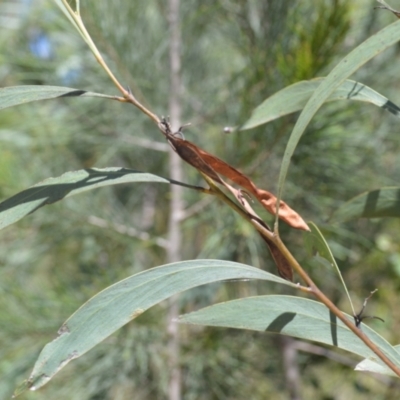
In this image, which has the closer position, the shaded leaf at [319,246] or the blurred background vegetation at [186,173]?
the shaded leaf at [319,246]

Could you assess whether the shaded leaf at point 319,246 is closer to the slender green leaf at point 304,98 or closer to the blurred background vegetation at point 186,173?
the slender green leaf at point 304,98

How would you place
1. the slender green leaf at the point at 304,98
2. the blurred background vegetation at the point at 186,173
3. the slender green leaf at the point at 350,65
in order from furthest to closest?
1. the blurred background vegetation at the point at 186,173
2. the slender green leaf at the point at 304,98
3. the slender green leaf at the point at 350,65

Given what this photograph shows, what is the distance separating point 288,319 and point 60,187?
→ 197mm

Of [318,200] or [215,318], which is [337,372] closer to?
[318,200]

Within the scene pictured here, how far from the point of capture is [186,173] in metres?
1.27

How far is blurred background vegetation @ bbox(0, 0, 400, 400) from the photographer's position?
38.9 inches

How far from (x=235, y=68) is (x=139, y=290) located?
106 cm

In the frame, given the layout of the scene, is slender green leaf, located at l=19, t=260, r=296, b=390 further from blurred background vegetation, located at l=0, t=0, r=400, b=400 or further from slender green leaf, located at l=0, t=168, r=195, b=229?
blurred background vegetation, located at l=0, t=0, r=400, b=400

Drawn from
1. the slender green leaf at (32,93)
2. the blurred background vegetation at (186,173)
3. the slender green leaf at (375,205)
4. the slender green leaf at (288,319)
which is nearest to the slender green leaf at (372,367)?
the slender green leaf at (288,319)

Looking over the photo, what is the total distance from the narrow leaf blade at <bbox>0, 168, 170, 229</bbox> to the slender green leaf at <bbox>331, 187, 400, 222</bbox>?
0.19 m

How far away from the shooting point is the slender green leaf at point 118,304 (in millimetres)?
400

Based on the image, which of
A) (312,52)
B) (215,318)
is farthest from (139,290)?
(312,52)

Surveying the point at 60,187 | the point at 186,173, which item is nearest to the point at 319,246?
the point at 60,187

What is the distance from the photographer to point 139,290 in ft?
1.39
